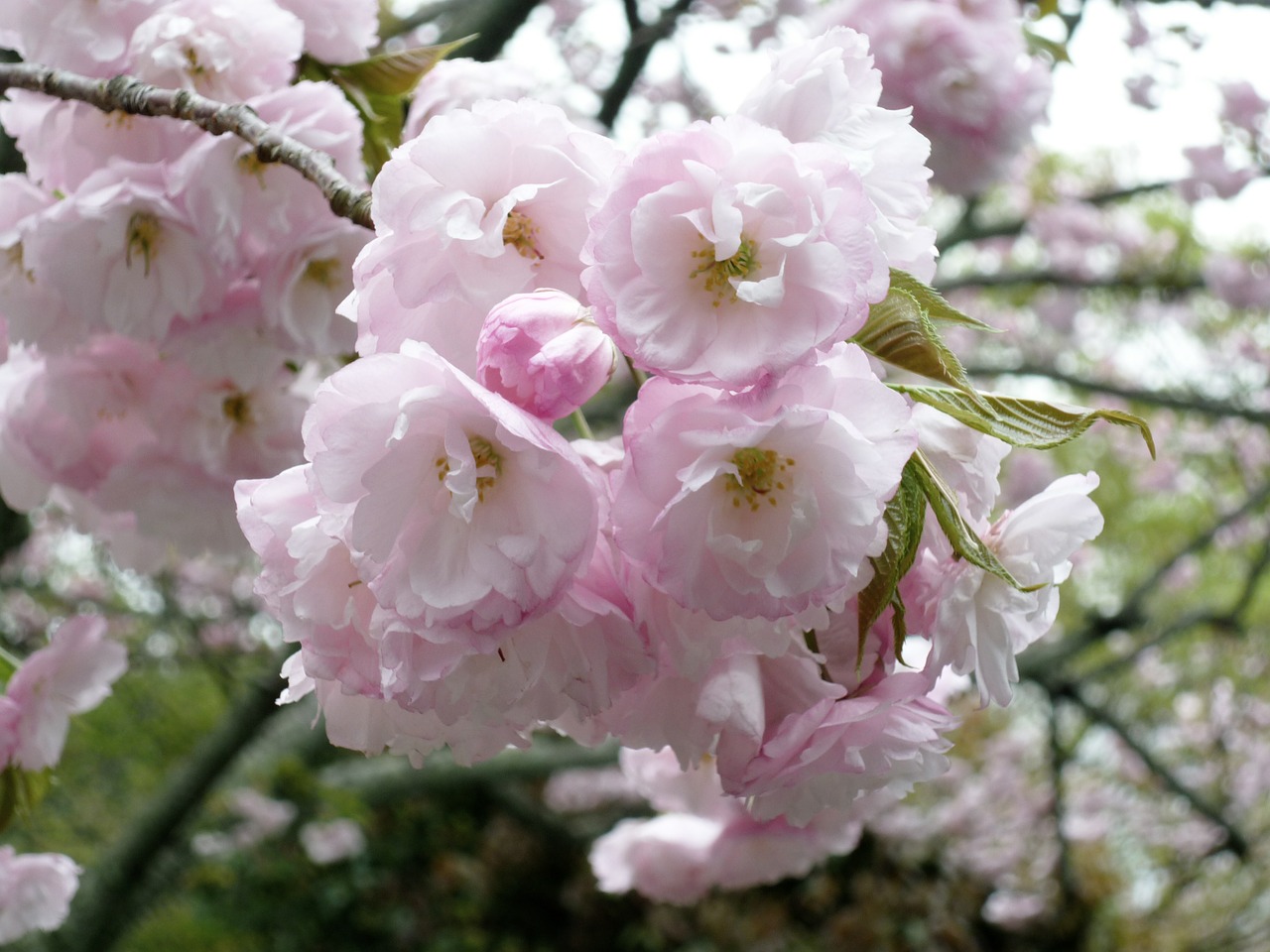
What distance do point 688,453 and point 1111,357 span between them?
850 centimetres

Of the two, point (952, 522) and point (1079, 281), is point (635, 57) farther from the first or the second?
point (952, 522)

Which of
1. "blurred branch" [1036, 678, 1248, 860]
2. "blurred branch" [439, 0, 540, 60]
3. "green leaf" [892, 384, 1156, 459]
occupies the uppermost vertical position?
"green leaf" [892, 384, 1156, 459]

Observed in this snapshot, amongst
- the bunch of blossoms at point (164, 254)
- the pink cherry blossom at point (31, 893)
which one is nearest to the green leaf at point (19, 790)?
the pink cherry blossom at point (31, 893)

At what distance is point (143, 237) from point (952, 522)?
2.30ft

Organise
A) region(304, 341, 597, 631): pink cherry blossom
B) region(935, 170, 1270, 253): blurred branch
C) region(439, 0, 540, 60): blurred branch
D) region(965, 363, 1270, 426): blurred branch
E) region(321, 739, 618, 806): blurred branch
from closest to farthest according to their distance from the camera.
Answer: region(304, 341, 597, 631): pink cherry blossom
region(439, 0, 540, 60): blurred branch
region(965, 363, 1270, 426): blurred branch
region(321, 739, 618, 806): blurred branch
region(935, 170, 1270, 253): blurred branch

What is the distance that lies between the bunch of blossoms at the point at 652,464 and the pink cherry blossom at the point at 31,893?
64 cm

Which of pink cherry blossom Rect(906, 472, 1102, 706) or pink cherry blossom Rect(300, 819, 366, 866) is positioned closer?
pink cherry blossom Rect(906, 472, 1102, 706)

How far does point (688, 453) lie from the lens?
20.1 inches

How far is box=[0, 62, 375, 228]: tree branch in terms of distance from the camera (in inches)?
26.1

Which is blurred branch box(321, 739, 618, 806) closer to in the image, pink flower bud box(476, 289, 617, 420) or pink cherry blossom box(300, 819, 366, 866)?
pink cherry blossom box(300, 819, 366, 866)

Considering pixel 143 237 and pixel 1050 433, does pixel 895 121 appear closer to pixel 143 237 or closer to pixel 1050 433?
pixel 1050 433

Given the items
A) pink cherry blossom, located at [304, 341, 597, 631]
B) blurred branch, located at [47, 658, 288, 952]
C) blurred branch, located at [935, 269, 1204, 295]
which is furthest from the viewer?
blurred branch, located at [935, 269, 1204, 295]

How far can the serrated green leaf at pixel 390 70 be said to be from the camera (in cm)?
96

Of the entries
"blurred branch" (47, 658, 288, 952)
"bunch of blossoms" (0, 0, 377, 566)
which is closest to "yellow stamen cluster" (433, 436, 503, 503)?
→ "bunch of blossoms" (0, 0, 377, 566)
